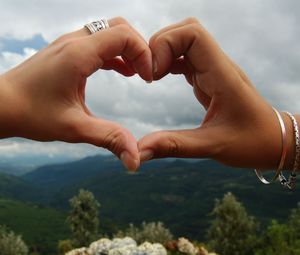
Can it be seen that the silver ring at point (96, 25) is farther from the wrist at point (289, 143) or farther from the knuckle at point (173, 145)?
the wrist at point (289, 143)

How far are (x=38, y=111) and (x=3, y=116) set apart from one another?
0.98 ft

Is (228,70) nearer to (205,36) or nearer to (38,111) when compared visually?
(205,36)

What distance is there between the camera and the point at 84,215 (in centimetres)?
7200

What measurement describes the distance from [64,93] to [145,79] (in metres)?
0.85

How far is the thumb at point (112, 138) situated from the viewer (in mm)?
3061

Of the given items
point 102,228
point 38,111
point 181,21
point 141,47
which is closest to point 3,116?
point 38,111

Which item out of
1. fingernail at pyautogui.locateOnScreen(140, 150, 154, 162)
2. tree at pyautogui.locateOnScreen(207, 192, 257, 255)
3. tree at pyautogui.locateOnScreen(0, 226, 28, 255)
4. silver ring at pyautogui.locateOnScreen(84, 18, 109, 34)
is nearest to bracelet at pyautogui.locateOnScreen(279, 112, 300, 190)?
fingernail at pyautogui.locateOnScreen(140, 150, 154, 162)

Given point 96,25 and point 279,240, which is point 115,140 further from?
point 279,240

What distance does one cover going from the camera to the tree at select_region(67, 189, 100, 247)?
7131cm

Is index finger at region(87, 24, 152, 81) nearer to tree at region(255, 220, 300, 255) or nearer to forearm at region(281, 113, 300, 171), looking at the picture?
forearm at region(281, 113, 300, 171)

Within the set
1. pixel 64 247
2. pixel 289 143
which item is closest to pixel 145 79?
pixel 289 143

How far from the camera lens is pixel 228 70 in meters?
3.60

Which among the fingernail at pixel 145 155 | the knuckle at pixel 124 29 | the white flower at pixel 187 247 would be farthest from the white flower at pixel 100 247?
the knuckle at pixel 124 29

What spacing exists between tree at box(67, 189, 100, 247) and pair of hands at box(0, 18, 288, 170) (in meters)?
68.7
